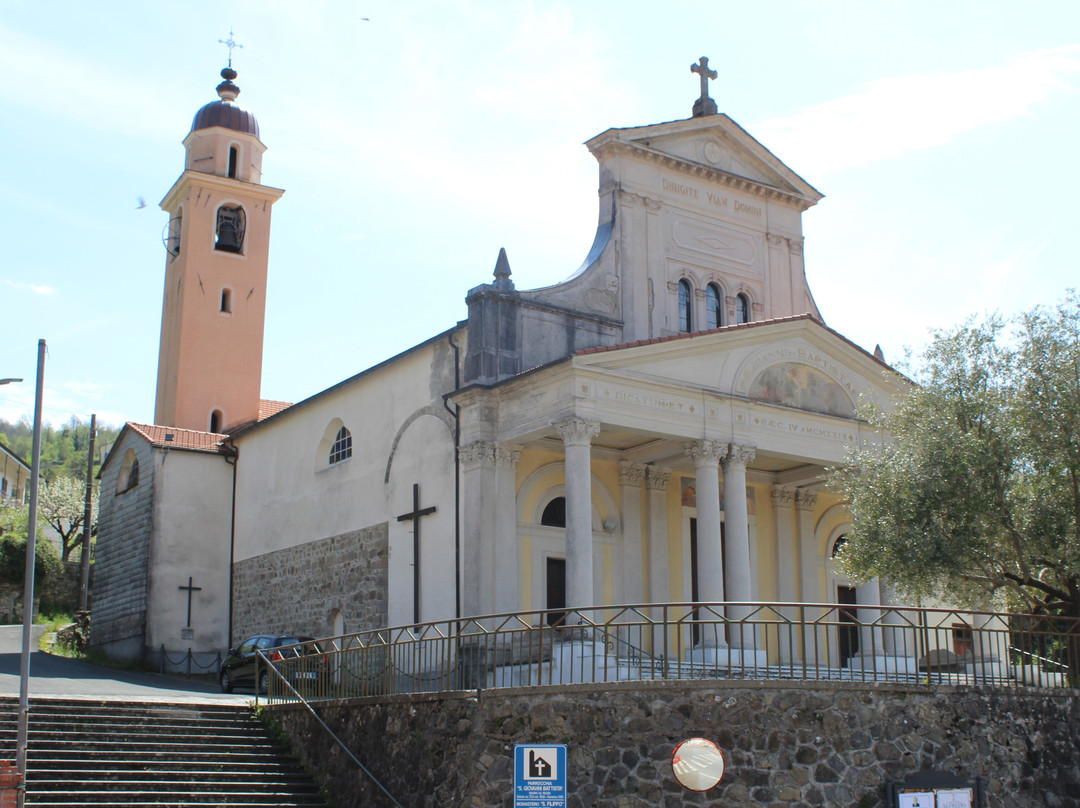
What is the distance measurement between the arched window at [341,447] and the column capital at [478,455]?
5.29 m

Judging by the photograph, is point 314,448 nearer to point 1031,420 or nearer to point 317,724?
point 317,724

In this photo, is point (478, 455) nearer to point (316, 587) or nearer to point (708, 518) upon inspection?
point (708, 518)

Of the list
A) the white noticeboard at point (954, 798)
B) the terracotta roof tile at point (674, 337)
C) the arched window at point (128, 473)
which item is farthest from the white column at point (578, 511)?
the arched window at point (128, 473)

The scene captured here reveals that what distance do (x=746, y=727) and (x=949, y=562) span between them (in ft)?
14.9

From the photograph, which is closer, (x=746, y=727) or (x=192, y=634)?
(x=746, y=727)

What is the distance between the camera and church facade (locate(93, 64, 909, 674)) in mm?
19781

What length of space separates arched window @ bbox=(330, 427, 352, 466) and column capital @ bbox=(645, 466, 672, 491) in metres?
6.57

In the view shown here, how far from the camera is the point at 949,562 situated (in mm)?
15742

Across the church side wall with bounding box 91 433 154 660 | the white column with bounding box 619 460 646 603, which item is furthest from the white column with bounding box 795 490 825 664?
the church side wall with bounding box 91 433 154 660

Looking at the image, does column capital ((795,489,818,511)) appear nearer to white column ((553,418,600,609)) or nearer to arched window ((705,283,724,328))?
arched window ((705,283,724,328))

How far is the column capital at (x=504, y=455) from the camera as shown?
2019 cm

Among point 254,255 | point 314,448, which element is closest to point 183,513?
point 314,448

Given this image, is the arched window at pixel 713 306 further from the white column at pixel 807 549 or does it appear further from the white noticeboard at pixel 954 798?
the white noticeboard at pixel 954 798

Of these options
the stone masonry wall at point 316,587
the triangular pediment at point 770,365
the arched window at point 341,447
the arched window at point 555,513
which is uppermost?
the triangular pediment at point 770,365
